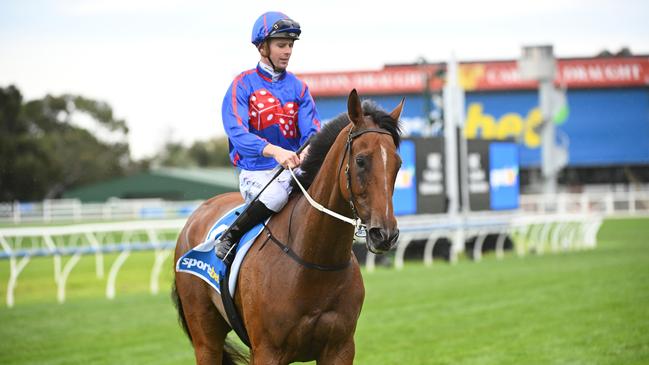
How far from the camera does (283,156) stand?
14.0 feet

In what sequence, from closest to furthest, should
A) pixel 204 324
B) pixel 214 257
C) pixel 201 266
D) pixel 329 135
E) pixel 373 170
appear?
pixel 373 170 < pixel 329 135 < pixel 214 257 < pixel 201 266 < pixel 204 324

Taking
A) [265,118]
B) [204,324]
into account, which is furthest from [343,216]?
[204,324]

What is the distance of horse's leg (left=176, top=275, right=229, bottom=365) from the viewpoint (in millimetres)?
5141

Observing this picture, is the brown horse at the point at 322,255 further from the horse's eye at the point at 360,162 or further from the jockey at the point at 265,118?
the jockey at the point at 265,118

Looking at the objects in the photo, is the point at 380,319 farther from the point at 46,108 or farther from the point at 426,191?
the point at 46,108

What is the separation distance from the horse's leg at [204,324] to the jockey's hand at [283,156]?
1.17m

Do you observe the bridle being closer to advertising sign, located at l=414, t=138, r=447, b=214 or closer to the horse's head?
the horse's head

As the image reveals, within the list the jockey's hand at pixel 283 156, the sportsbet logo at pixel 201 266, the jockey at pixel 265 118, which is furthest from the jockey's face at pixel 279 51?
the sportsbet logo at pixel 201 266

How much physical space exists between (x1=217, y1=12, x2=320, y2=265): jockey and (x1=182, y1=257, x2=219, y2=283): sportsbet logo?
23 centimetres

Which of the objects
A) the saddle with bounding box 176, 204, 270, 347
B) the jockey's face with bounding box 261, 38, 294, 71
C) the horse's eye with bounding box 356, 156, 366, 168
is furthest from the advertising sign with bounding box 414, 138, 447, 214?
the horse's eye with bounding box 356, 156, 366, 168

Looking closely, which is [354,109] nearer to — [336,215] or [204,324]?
[336,215]

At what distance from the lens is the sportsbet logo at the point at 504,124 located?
142 ft

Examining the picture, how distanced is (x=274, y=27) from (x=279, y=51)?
14 centimetres

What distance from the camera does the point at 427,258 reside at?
17.1m
